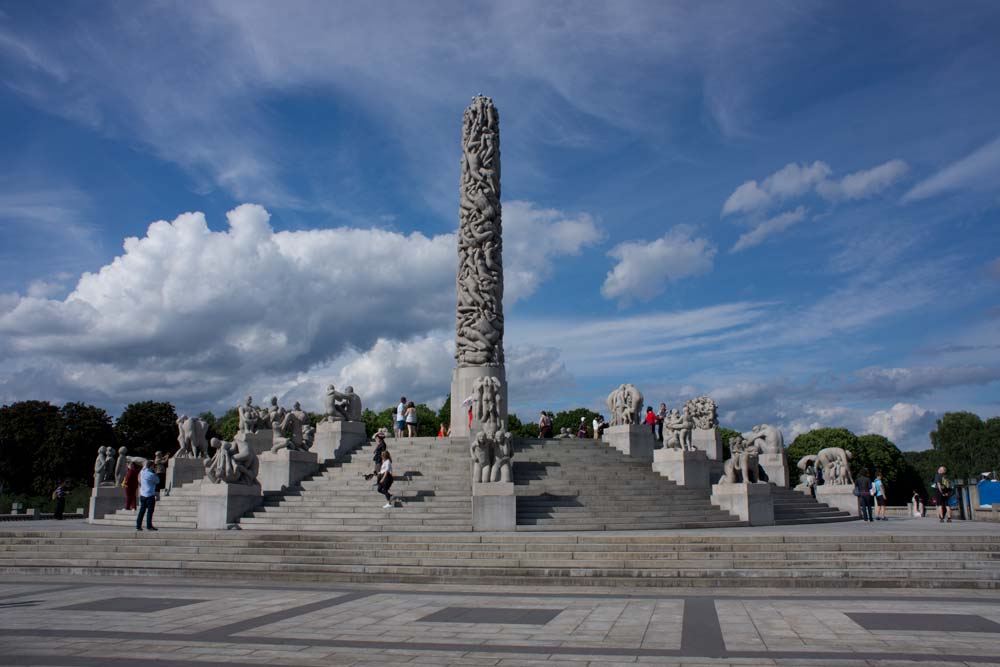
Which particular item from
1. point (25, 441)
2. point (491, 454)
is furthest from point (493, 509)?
point (25, 441)

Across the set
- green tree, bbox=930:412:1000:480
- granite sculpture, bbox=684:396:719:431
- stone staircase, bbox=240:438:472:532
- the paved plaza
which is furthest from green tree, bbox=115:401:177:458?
green tree, bbox=930:412:1000:480

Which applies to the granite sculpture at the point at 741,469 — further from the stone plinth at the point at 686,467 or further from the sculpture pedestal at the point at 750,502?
the stone plinth at the point at 686,467

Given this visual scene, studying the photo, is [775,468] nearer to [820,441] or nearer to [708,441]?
[708,441]

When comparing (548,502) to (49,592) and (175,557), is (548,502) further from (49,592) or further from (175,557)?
(49,592)

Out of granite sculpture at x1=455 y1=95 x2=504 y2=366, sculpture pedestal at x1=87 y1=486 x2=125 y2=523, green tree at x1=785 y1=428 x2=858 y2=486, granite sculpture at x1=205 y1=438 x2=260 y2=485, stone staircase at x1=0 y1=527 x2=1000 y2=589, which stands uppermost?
granite sculpture at x1=455 y1=95 x2=504 y2=366

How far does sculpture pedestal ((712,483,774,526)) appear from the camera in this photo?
2061 centimetres

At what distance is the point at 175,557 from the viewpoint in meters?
15.1

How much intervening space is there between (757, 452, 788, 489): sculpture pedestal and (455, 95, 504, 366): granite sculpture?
1012 cm

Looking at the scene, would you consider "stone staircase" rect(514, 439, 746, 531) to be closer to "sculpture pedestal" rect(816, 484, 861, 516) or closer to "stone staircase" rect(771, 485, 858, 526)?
"stone staircase" rect(771, 485, 858, 526)

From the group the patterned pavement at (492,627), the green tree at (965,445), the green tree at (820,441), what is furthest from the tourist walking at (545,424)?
the green tree at (965,445)

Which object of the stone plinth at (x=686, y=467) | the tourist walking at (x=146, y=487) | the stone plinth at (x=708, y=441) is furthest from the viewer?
the stone plinth at (x=708, y=441)

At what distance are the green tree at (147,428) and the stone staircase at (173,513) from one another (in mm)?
42761

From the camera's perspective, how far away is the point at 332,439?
25.3m

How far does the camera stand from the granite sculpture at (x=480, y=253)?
29812 mm
